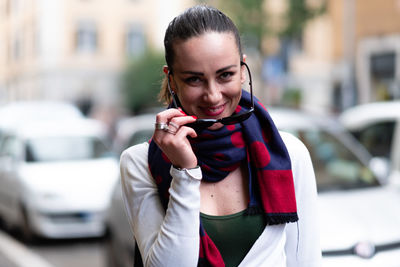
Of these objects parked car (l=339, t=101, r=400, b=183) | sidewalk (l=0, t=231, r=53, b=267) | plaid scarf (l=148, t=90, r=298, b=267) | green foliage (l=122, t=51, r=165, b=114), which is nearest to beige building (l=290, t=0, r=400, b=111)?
green foliage (l=122, t=51, r=165, b=114)

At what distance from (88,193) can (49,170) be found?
865mm

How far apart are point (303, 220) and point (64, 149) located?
26.3 feet

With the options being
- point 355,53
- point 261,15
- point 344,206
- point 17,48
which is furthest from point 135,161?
point 17,48

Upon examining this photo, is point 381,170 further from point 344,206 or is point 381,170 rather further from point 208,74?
point 208,74

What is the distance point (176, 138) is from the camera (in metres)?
1.83

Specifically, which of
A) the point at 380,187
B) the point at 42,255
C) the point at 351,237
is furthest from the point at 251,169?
the point at 42,255

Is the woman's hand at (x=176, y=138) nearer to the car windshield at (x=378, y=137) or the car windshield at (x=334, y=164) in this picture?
the car windshield at (x=334, y=164)

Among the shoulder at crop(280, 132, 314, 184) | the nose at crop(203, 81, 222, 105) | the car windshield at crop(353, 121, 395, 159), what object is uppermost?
the nose at crop(203, 81, 222, 105)

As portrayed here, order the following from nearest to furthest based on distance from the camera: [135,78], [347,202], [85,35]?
[347,202]
[135,78]
[85,35]

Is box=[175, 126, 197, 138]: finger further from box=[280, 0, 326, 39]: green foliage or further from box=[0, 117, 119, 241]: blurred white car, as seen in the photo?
box=[280, 0, 326, 39]: green foliage

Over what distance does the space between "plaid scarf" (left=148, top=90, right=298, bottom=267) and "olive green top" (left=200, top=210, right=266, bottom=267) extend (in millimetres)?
28

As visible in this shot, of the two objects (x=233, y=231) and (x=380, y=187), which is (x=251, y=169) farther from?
(x=380, y=187)

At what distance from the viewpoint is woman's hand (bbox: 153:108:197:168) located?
6.00 ft

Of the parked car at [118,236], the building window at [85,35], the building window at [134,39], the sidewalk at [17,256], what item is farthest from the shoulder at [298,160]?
the building window at [134,39]
